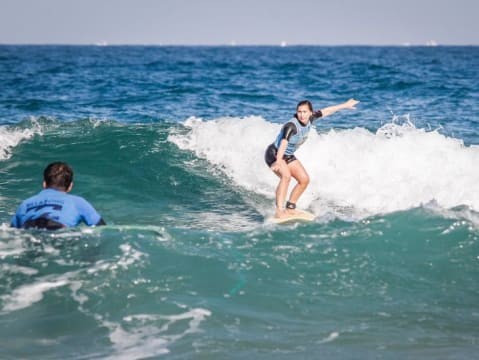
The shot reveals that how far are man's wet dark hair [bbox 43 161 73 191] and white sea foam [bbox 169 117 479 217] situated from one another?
199 inches

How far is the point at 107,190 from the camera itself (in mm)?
11055

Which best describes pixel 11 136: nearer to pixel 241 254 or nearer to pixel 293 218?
pixel 293 218

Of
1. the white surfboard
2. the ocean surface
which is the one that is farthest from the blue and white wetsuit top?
the ocean surface

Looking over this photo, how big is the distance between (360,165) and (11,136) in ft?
24.6

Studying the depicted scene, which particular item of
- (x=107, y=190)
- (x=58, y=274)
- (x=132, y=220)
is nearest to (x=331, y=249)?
(x=58, y=274)

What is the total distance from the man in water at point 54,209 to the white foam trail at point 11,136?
718 cm

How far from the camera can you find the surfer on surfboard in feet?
28.5

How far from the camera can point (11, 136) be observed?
14.0m

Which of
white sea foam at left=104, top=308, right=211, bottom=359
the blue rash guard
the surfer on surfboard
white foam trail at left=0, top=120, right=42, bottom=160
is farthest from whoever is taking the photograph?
white foam trail at left=0, top=120, right=42, bottom=160

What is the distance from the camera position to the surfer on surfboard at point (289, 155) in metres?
8.67

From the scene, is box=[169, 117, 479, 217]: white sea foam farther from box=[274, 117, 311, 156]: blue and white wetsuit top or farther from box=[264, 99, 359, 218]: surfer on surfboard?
box=[274, 117, 311, 156]: blue and white wetsuit top

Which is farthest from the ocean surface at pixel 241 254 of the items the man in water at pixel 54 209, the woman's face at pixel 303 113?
the woman's face at pixel 303 113

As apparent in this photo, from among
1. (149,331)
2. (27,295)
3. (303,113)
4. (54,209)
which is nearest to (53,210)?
(54,209)

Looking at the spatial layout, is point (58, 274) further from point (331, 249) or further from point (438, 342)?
point (438, 342)
